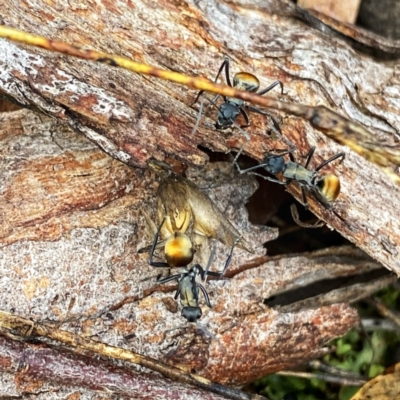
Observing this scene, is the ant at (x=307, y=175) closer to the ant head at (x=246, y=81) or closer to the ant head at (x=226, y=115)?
the ant head at (x=226, y=115)

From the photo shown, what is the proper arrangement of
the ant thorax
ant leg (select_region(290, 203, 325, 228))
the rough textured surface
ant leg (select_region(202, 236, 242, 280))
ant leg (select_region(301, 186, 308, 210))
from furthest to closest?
1. ant leg (select_region(290, 203, 325, 228))
2. ant leg (select_region(202, 236, 242, 280))
3. ant leg (select_region(301, 186, 308, 210))
4. the ant thorax
5. the rough textured surface

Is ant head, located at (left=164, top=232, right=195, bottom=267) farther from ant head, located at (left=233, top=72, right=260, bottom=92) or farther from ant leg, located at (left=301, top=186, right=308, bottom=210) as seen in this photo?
ant head, located at (left=233, top=72, right=260, bottom=92)

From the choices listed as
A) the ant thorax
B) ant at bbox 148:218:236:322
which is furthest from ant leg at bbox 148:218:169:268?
the ant thorax

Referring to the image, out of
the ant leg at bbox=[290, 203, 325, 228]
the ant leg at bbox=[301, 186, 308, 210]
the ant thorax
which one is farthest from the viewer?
the ant leg at bbox=[290, 203, 325, 228]

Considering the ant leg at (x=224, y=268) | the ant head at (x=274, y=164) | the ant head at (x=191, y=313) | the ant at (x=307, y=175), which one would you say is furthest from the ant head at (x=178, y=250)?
the ant head at (x=274, y=164)

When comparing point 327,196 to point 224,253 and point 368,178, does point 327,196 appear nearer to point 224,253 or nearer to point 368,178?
point 368,178

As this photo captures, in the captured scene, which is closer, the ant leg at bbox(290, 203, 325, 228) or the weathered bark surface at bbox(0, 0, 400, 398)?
the weathered bark surface at bbox(0, 0, 400, 398)

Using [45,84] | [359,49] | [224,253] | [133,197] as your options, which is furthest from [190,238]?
[359,49]

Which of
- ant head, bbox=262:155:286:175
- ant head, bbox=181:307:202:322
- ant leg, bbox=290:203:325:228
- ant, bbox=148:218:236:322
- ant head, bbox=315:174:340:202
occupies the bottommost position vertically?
ant head, bbox=181:307:202:322
